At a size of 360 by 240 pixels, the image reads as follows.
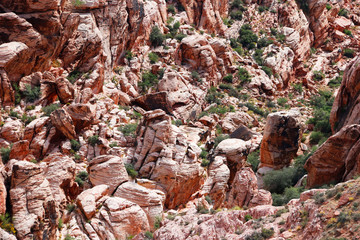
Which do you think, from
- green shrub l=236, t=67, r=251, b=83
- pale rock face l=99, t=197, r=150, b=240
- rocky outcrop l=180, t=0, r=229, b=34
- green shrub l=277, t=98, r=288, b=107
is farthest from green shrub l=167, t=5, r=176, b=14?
pale rock face l=99, t=197, r=150, b=240

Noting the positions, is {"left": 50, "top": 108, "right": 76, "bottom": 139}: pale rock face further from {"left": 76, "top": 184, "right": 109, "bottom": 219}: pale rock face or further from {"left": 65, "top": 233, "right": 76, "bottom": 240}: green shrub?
{"left": 65, "top": 233, "right": 76, "bottom": 240}: green shrub

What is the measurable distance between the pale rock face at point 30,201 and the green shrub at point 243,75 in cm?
3315

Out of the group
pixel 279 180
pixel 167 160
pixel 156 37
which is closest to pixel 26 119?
pixel 167 160

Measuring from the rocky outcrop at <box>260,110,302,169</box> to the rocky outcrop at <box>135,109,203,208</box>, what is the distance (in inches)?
233

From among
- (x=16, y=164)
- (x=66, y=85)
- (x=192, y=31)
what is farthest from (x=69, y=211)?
(x=192, y=31)

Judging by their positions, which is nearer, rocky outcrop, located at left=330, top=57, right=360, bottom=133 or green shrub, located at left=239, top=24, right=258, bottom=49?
rocky outcrop, located at left=330, top=57, right=360, bottom=133

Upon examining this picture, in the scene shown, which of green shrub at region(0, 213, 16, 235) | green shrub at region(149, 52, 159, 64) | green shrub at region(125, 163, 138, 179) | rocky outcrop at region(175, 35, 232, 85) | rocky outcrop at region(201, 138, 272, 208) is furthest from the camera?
rocky outcrop at region(175, 35, 232, 85)

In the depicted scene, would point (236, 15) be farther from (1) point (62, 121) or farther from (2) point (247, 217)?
(2) point (247, 217)

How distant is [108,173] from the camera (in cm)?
2773

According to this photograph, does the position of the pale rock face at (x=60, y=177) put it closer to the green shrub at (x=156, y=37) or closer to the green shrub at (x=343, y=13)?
the green shrub at (x=156, y=37)

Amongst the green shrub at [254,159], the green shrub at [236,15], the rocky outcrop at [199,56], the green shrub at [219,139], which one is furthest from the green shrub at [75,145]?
the green shrub at [236,15]

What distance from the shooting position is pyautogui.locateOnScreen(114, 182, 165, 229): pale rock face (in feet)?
85.5

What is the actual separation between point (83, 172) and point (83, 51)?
14540 mm

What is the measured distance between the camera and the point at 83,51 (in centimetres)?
3872
